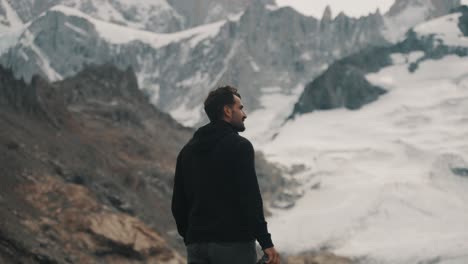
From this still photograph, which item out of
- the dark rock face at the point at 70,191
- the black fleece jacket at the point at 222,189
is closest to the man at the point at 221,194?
the black fleece jacket at the point at 222,189

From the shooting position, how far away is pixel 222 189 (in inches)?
390

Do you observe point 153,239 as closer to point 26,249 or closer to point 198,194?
point 26,249

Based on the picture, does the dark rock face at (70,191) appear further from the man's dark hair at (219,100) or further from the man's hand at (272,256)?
the man's hand at (272,256)

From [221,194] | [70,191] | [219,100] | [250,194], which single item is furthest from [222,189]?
[70,191]

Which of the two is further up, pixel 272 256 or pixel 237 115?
pixel 237 115

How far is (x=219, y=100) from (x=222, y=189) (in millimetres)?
1088

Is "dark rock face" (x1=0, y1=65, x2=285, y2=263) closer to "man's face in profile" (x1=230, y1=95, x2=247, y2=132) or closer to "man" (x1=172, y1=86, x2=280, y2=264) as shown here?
"man" (x1=172, y1=86, x2=280, y2=264)

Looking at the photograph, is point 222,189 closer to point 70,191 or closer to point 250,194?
point 250,194

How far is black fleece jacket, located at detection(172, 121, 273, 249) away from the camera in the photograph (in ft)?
31.9

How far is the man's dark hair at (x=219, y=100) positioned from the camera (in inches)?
404

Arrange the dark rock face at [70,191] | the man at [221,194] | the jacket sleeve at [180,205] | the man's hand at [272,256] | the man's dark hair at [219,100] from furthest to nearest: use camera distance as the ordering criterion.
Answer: the dark rock face at [70,191], the jacket sleeve at [180,205], the man's dark hair at [219,100], the man at [221,194], the man's hand at [272,256]

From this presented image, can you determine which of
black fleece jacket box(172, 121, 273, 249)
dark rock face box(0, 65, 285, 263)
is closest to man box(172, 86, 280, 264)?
black fleece jacket box(172, 121, 273, 249)

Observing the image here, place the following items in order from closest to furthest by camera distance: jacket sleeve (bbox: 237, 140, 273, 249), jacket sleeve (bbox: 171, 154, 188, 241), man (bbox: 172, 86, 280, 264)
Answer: jacket sleeve (bbox: 237, 140, 273, 249)
man (bbox: 172, 86, 280, 264)
jacket sleeve (bbox: 171, 154, 188, 241)

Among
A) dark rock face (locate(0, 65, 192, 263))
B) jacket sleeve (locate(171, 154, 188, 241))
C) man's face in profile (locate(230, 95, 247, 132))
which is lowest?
dark rock face (locate(0, 65, 192, 263))
